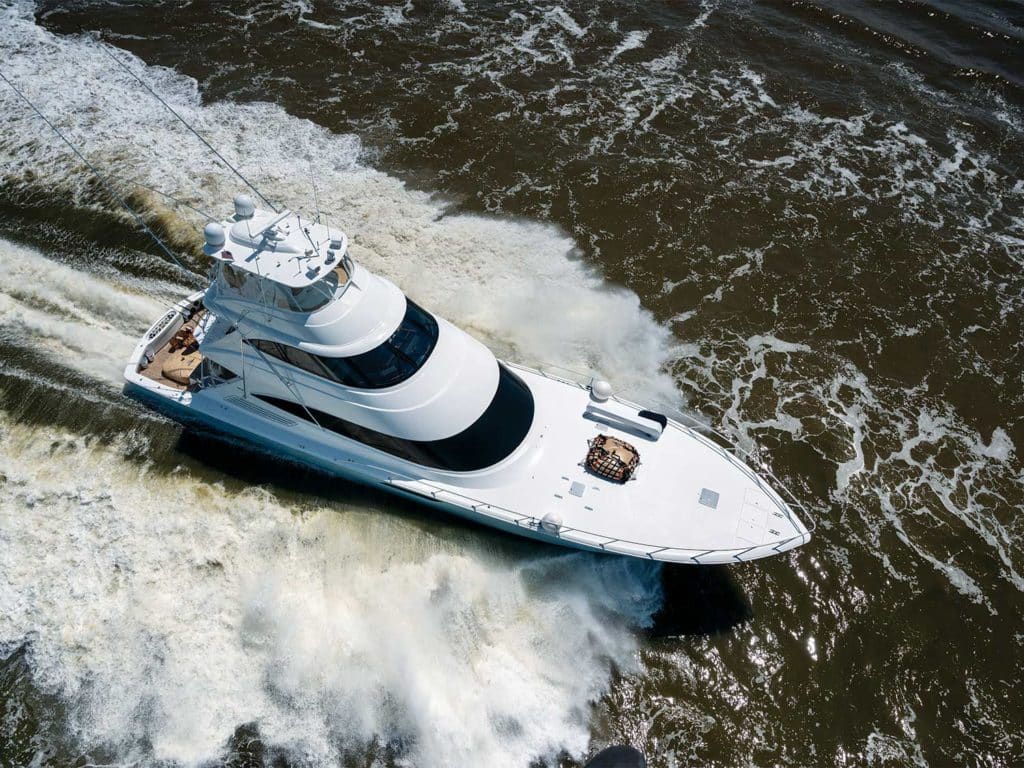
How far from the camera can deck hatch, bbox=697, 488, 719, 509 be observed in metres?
10.5

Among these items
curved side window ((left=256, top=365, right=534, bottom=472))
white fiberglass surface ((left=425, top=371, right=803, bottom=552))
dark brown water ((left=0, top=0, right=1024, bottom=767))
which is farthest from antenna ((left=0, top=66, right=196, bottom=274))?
white fiberglass surface ((left=425, top=371, right=803, bottom=552))

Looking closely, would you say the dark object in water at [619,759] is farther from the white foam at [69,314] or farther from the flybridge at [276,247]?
the white foam at [69,314]

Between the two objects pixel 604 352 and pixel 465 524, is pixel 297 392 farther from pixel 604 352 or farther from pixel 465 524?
pixel 604 352

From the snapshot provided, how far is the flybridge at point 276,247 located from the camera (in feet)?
33.0

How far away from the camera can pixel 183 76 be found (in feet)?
65.8

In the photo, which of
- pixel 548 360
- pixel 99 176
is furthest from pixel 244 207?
pixel 99 176

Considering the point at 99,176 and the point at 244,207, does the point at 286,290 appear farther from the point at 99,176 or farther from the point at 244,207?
the point at 99,176

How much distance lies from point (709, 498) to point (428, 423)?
509 centimetres

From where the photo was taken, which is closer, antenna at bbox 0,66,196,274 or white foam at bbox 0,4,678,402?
white foam at bbox 0,4,678,402

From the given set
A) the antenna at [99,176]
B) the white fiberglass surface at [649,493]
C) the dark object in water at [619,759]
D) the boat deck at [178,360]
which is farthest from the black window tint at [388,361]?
the antenna at [99,176]

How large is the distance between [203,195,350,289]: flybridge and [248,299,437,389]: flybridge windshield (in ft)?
4.22

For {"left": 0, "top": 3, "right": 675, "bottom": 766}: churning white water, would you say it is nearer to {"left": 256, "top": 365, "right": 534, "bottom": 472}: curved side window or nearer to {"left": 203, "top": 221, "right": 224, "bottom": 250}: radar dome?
{"left": 256, "top": 365, "right": 534, "bottom": 472}: curved side window

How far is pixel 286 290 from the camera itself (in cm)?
1011

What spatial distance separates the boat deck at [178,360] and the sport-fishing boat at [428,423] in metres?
0.54
